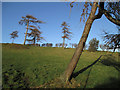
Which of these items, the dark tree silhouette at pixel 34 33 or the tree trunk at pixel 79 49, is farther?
the dark tree silhouette at pixel 34 33

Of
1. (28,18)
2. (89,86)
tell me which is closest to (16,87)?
(89,86)

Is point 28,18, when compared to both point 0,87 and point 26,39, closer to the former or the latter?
point 26,39

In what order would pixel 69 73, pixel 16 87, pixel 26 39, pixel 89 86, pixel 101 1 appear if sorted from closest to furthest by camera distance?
pixel 16 87, pixel 89 86, pixel 69 73, pixel 101 1, pixel 26 39

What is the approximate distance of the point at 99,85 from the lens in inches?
177

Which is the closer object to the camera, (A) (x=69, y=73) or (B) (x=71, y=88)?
(B) (x=71, y=88)

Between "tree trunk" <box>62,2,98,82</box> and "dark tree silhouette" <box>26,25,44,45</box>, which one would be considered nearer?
"tree trunk" <box>62,2,98,82</box>

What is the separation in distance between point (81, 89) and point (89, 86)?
1.95 ft

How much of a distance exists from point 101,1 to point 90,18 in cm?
133

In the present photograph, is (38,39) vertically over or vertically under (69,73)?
over

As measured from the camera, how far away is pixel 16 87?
4.02 metres

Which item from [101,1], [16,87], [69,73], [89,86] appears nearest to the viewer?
[16,87]

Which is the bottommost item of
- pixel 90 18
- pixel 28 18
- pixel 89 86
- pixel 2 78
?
pixel 89 86

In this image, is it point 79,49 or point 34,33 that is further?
point 34,33

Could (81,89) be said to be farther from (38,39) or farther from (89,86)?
(38,39)
